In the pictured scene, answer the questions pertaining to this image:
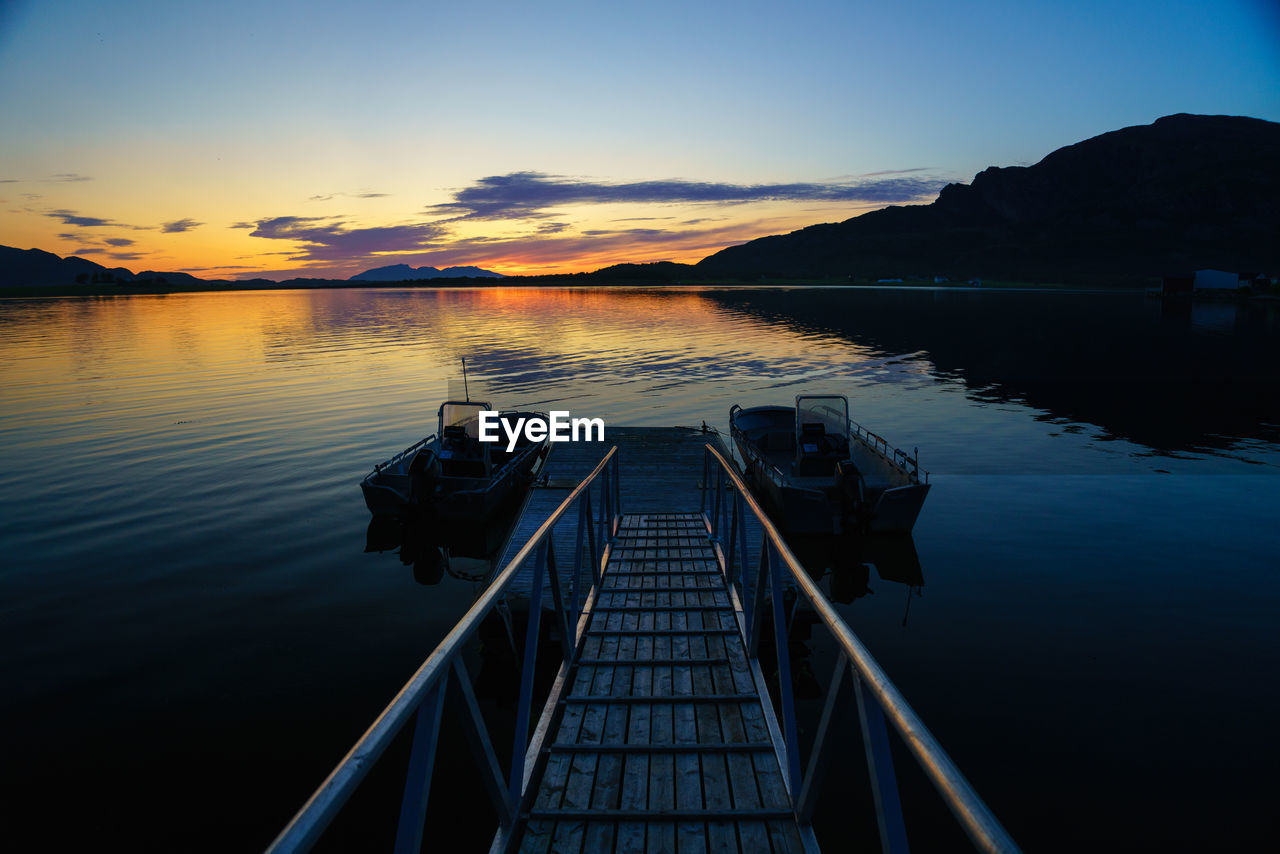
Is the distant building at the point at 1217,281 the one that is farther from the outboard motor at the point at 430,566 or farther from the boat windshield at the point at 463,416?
the outboard motor at the point at 430,566

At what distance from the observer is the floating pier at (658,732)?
2178 mm

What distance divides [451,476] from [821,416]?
1047 centimetres

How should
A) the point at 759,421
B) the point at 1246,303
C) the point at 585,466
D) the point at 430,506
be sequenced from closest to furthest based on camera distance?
the point at 430,506
the point at 585,466
the point at 759,421
the point at 1246,303

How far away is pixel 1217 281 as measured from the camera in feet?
373

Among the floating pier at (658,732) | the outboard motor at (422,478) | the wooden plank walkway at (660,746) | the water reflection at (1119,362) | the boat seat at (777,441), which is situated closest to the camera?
the floating pier at (658,732)

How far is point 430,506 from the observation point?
15.9 metres

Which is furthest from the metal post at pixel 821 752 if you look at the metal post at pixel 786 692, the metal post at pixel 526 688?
the metal post at pixel 526 688

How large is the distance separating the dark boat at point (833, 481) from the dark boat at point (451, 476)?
24.3 feet

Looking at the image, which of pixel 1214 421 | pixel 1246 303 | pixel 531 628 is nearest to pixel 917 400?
pixel 1214 421

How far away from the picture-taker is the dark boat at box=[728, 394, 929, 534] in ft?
49.5

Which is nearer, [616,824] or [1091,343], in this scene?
[616,824]

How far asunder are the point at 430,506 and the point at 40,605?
7.35m

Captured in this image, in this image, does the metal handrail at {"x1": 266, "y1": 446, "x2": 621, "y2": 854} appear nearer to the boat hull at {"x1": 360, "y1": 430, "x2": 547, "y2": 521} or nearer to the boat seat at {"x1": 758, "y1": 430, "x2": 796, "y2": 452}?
the boat hull at {"x1": 360, "y1": 430, "x2": 547, "y2": 521}

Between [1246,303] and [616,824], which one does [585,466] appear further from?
[1246,303]
